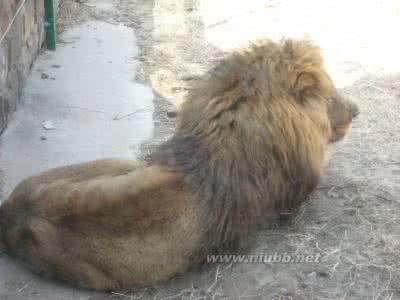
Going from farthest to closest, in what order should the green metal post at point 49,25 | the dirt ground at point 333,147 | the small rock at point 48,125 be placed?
the green metal post at point 49,25, the small rock at point 48,125, the dirt ground at point 333,147

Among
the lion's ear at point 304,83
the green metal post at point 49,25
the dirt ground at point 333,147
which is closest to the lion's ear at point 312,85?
the lion's ear at point 304,83

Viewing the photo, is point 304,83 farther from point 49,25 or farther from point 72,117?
point 49,25

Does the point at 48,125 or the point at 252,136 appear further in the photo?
the point at 48,125

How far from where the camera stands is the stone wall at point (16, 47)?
5.10 m

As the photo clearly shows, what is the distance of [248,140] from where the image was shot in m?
3.40

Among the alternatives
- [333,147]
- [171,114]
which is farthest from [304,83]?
[171,114]

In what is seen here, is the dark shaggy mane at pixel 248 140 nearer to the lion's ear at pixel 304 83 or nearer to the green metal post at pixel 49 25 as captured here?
the lion's ear at pixel 304 83

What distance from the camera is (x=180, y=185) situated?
3.29 meters

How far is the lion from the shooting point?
3160 millimetres

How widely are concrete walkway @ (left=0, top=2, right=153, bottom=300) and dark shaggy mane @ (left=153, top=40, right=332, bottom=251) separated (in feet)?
2.38

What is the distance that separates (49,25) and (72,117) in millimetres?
1675

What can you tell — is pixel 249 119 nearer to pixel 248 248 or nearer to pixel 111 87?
pixel 248 248

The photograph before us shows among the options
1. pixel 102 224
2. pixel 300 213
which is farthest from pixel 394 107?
pixel 102 224

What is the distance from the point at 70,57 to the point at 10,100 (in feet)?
4.74
